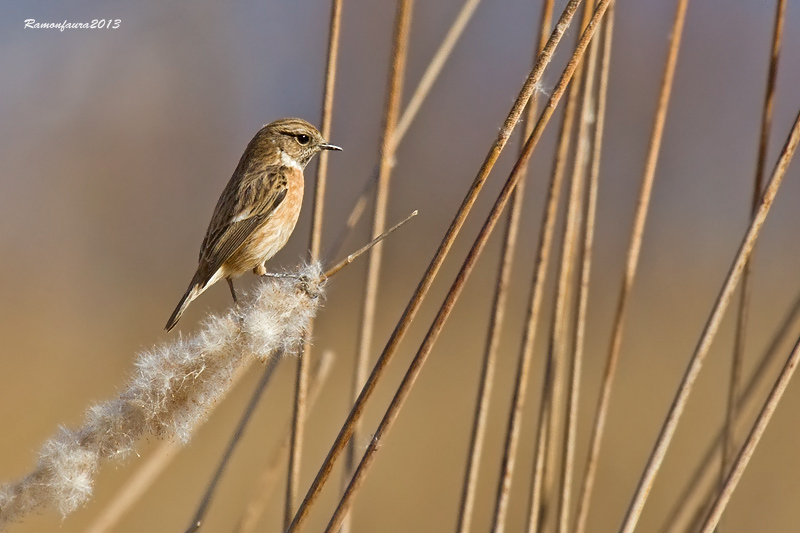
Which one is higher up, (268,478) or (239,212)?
(239,212)

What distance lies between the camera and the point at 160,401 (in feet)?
5.86

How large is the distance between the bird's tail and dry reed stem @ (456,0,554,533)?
105 centimetres

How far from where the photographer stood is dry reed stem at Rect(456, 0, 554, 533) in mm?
2137

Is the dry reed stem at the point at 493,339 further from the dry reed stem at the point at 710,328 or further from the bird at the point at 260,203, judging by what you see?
the bird at the point at 260,203

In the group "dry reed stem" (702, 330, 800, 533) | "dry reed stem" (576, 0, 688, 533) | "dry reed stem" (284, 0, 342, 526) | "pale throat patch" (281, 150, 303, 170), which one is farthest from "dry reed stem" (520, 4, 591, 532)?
"pale throat patch" (281, 150, 303, 170)

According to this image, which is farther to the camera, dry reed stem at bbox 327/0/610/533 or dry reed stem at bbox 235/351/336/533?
dry reed stem at bbox 235/351/336/533

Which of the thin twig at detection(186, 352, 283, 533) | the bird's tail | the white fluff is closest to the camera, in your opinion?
the white fluff

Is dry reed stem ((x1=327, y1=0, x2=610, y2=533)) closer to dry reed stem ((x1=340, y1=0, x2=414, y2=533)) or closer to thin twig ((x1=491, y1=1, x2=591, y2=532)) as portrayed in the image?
thin twig ((x1=491, y1=1, x2=591, y2=532))

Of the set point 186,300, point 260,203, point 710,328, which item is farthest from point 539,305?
point 260,203

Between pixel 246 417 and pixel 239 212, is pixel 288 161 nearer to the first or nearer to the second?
pixel 239 212

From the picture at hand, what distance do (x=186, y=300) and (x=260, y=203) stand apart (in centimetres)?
64

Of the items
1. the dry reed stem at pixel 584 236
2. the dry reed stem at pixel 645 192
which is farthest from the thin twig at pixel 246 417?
the dry reed stem at pixel 645 192

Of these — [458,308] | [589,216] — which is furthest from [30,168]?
[589,216]

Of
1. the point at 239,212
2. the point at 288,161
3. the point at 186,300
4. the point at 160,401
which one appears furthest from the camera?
the point at 288,161
